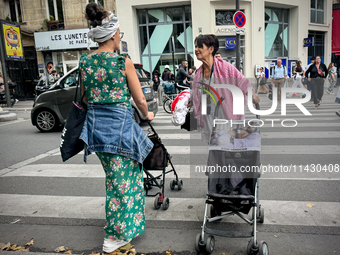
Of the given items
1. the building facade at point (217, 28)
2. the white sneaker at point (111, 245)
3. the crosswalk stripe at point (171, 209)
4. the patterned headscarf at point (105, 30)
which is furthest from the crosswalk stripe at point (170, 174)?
the building facade at point (217, 28)

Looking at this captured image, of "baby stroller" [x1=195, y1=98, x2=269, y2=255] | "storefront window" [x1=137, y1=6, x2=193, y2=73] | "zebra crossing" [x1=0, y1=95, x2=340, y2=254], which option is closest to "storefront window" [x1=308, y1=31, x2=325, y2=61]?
"storefront window" [x1=137, y1=6, x2=193, y2=73]

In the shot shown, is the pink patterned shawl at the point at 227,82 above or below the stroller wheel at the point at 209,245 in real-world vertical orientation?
above

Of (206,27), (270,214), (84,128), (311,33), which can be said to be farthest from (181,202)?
(311,33)

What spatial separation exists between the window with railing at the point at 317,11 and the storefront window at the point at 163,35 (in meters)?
10.8

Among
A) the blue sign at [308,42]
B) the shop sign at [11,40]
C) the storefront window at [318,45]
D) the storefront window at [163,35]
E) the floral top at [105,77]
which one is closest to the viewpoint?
the floral top at [105,77]

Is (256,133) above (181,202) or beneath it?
above

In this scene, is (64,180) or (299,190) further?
(64,180)

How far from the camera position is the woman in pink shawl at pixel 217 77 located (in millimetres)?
3076

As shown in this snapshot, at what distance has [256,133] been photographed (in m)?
2.74

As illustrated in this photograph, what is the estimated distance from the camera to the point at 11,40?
50.3 feet

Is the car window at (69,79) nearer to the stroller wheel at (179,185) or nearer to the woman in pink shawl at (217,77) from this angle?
the stroller wheel at (179,185)

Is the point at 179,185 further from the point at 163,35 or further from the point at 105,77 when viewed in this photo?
the point at 163,35

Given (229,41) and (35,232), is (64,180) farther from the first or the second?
(229,41)

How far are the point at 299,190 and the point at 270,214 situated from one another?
2.92ft
